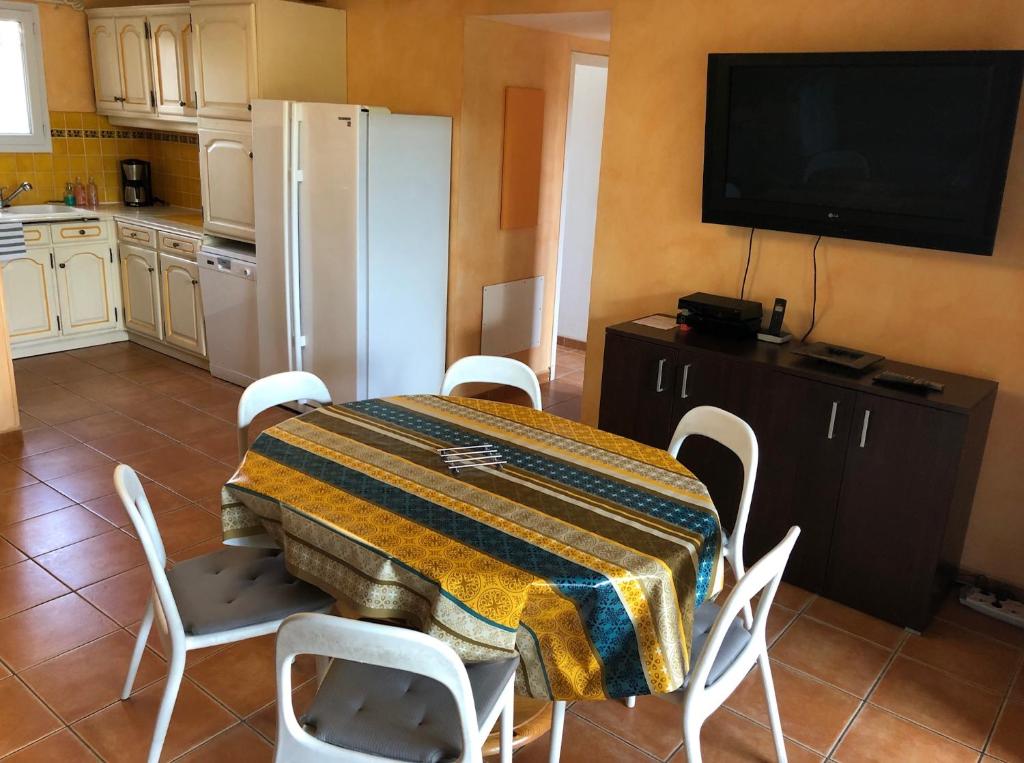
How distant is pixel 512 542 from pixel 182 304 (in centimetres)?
414

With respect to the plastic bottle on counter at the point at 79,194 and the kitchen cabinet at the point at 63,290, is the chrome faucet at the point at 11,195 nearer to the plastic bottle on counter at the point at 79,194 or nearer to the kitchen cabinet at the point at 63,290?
the plastic bottle on counter at the point at 79,194

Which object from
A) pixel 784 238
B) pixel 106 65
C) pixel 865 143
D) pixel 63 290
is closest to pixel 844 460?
pixel 784 238

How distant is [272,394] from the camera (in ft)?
8.90

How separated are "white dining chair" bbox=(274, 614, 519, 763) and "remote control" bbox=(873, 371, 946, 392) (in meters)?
1.81

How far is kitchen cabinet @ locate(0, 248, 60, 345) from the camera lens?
5.21 metres

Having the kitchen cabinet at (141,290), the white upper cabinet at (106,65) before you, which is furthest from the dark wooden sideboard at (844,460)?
the white upper cabinet at (106,65)

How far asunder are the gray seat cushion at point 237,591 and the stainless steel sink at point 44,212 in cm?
381

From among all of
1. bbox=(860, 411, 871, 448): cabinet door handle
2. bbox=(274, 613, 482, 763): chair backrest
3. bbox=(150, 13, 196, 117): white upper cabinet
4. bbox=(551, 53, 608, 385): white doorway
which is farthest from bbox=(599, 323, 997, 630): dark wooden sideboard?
bbox=(150, 13, 196, 117): white upper cabinet

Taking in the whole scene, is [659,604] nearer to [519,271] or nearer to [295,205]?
[295,205]

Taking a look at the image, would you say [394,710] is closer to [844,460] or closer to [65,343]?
[844,460]

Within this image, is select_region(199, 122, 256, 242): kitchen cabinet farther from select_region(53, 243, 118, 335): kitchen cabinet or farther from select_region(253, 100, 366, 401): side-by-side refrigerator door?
select_region(53, 243, 118, 335): kitchen cabinet

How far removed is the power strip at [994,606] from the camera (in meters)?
3.02

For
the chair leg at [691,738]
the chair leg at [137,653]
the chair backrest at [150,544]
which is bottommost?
the chair leg at [137,653]

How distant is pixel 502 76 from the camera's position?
15.3ft
